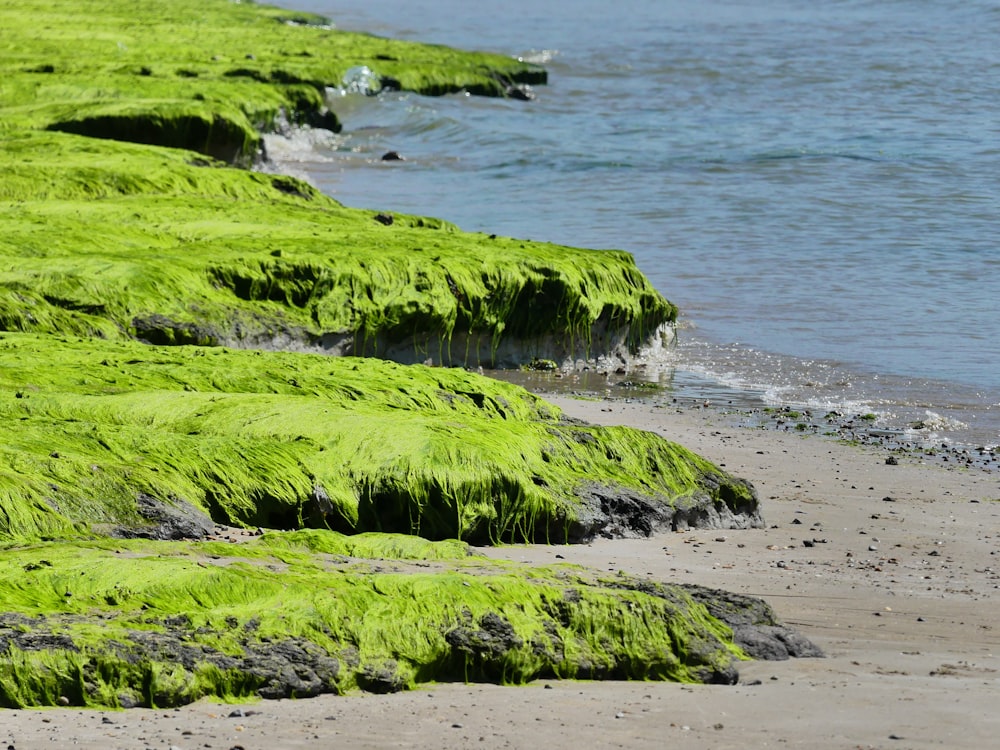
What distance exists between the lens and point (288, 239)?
12.7 m

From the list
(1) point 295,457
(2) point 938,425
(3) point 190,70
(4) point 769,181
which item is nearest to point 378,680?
(1) point 295,457

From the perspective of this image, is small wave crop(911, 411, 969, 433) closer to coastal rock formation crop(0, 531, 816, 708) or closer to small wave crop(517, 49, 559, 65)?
coastal rock formation crop(0, 531, 816, 708)

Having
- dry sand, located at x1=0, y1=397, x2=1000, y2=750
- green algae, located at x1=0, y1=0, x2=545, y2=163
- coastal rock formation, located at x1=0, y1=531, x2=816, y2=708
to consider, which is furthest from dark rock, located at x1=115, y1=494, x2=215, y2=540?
green algae, located at x1=0, y1=0, x2=545, y2=163

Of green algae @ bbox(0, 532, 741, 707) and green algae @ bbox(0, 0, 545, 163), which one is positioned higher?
green algae @ bbox(0, 0, 545, 163)

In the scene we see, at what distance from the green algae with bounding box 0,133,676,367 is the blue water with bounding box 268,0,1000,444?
1154 mm

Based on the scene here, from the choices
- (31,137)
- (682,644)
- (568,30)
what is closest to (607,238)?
(31,137)

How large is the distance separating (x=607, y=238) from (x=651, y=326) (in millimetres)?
5407

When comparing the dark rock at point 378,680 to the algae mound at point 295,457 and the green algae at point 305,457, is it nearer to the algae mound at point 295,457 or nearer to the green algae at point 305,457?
the algae mound at point 295,457

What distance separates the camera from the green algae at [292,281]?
10.6m

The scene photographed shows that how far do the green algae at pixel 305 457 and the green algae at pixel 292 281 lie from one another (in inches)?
68.1

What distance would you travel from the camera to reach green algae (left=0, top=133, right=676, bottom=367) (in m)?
10.6

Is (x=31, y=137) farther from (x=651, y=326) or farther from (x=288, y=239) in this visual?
(x=651, y=326)

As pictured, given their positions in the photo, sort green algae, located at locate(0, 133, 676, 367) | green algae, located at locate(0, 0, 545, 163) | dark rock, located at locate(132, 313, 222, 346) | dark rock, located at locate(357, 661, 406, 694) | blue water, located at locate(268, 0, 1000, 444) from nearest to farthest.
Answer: dark rock, located at locate(357, 661, 406, 694) < dark rock, located at locate(132, 313, 222, 346) < green algae, located at locate(0, 133, 676, 367) < blue water, located at locate(268, 0, 1000, 444) < green algae, located at locate(0, 0, 545, 163)

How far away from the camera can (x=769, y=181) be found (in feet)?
73.1
